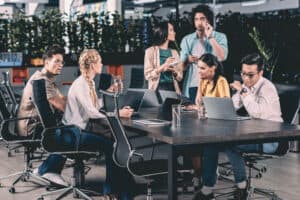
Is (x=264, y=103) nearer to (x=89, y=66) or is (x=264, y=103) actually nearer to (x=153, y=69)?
(x=89, y=66)

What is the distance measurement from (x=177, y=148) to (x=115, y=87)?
1449mm

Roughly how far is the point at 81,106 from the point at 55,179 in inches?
39.7

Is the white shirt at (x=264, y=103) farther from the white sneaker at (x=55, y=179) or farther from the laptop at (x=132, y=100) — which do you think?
the white sneaker at (x=55, y=179)

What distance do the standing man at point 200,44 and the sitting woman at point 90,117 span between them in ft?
3.71

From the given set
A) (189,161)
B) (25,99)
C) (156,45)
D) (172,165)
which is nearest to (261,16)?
(156,45)

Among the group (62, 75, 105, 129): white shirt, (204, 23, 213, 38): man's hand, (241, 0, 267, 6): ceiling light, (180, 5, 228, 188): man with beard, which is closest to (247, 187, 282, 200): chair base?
(180, 5, 228, 188): man with beard

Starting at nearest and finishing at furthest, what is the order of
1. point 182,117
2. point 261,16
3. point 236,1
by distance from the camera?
point 182,117 < point 261,16 < point 236,1

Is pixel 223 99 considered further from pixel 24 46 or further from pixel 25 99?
pixel 24 46

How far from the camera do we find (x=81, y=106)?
16.5 feet

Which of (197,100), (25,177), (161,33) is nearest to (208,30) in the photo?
(161,33)

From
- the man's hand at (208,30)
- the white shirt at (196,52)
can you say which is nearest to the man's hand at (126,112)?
the white shirt at (196,52)

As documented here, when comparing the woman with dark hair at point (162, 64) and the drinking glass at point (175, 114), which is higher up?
the woman with dark hair at point (162, 64)

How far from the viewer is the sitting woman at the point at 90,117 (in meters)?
4.93

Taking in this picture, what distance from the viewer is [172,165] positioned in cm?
394
